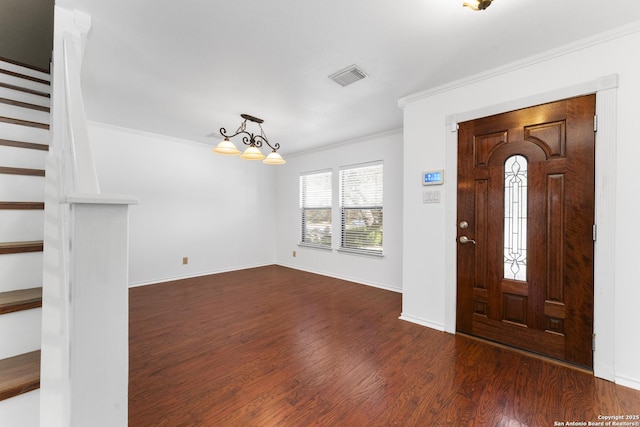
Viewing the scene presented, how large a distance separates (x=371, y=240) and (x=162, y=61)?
12.1 feet

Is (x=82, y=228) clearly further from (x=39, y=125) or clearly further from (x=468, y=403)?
(x=468, y=403)

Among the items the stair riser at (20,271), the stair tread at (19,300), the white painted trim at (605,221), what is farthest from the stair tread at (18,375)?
the white painted trim at (605,221)

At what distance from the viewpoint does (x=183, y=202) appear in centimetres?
478

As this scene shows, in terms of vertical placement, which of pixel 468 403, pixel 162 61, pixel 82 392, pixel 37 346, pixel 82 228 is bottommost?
pixel 468 403

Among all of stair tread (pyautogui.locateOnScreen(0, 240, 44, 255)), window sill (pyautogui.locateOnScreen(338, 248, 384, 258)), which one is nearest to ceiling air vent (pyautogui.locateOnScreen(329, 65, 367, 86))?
stair tread (pyautogui.locateOnScreen(0, 240, 44, 255))

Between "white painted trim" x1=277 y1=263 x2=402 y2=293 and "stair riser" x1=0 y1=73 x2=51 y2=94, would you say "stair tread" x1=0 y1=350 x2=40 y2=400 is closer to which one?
"stair riser" x1=0 y1=73 x2=51 y2=94

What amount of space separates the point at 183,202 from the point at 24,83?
2581mm

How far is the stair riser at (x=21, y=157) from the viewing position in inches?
67.9

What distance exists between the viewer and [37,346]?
1180 millimetres

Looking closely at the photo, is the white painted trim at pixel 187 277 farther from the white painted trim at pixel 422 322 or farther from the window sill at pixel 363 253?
the white painted trim at pixel 422 322

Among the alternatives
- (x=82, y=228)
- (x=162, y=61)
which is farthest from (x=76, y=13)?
(x=82, y=228)

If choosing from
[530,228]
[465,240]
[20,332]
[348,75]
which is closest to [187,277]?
[20,332]

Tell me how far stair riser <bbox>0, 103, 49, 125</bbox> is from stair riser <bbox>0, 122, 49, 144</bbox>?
0.82 feet

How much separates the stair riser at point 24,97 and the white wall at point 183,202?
1.74 m
